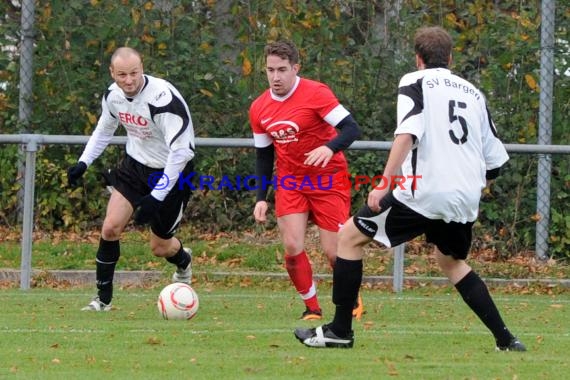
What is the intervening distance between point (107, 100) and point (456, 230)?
11.6 feet

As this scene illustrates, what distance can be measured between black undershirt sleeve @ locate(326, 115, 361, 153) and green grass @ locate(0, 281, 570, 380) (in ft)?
4.12

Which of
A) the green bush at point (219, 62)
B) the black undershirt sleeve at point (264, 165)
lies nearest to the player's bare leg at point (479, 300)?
the black undershirt sleeve at point (264, 165)

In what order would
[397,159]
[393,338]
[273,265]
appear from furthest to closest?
[273,265]
[393,338]
[397,159]

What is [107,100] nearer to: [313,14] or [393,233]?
[393,233]

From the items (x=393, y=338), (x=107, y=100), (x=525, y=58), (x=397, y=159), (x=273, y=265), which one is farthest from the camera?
(x=525, y=58)

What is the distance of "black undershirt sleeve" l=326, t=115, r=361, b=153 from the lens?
8.78 metres

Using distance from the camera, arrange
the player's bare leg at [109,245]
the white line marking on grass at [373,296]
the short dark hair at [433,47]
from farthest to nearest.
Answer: the white line marking on grass at [373,296] < the player's bare leg at [109,245] < the short dark hair at [433,47]

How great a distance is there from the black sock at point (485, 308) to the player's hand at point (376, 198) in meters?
0.76

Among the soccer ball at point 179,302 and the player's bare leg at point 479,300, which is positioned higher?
the player's bare leg at point 479,300

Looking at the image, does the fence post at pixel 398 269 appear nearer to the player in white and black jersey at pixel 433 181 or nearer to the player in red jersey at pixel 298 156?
the player in red jersey at pixel 298 156

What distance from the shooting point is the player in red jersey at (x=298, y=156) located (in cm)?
933

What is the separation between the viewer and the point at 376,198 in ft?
23.7

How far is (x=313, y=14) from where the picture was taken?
49.3 feet

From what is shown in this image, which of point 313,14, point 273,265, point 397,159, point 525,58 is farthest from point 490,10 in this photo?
point 397,159
